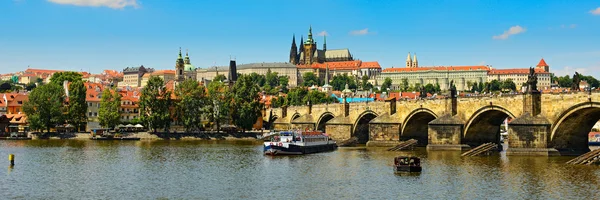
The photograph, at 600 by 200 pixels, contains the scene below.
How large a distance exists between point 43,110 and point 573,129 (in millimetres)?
71705

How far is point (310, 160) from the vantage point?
59.8 metres

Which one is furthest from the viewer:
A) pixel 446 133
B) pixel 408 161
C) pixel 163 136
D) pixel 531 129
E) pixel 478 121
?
pixel 163 136

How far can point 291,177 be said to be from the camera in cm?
4612

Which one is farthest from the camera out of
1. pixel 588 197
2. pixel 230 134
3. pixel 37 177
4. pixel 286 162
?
pixel 230 134

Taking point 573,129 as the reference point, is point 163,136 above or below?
below

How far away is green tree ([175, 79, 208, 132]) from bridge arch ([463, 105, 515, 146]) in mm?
46281

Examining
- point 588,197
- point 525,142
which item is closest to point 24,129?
point 525,142

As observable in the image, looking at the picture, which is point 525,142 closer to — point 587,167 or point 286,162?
point 587,167

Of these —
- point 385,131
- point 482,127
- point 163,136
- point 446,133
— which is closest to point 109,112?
point 163,136

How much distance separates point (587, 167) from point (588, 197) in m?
→ 13.0

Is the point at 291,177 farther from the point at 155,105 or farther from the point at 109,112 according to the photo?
the point at 109,112

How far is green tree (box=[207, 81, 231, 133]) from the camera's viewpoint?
10094 centimetres

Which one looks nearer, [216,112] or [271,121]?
[216,112]

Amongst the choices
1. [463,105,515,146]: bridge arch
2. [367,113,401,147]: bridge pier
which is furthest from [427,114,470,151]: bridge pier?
[367,113,401,147]: bridge pier
